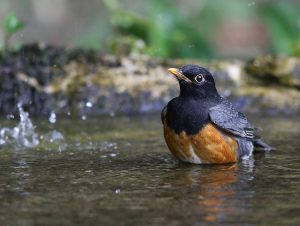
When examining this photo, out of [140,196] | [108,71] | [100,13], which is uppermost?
[100,13]

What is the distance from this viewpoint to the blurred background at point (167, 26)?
10.6 metres

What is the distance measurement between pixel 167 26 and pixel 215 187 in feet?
21.3

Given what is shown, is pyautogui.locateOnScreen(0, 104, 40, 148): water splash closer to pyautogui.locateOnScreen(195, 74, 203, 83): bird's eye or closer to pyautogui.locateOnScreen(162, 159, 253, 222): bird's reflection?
pyautogui.locateOnScreen(195, 74, 203, 83): bird's eye

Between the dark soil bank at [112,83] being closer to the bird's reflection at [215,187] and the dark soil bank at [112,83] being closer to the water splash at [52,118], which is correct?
the water splash at [52,118]

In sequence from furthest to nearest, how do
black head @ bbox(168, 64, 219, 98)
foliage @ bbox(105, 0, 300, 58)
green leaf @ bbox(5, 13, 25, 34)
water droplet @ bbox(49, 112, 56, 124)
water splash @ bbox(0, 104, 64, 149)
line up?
1. foliage @ bbox(105, 0, 300, 58)
2. green leaf @ bbox(5, 13, 25, 34)
3. water droplet @ bbox(49, 112, 56, 124)
4. water splash @ bbox(0, 104, 64, 149)
5. black head @ bbox(168, 64, 219, 98)

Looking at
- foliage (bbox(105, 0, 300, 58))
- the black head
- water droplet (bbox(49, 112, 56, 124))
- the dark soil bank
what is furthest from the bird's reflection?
foliage (bbox(105, 0, 300, 58))

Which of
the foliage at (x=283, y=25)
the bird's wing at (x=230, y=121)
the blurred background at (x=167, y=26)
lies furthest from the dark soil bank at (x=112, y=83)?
the bird's wing at (x=230, y=121)

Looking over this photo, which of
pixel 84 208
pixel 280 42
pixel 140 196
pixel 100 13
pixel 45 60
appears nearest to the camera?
pixel 84 208

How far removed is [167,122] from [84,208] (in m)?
1.88

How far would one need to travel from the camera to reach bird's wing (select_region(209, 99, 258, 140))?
5.69 meters

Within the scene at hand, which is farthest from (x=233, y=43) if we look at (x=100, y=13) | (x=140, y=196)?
(x=140, y=196)

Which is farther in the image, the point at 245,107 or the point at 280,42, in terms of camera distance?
the point at 280,42

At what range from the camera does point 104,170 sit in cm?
527

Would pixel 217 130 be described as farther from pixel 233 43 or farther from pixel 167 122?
pixel 233 43
